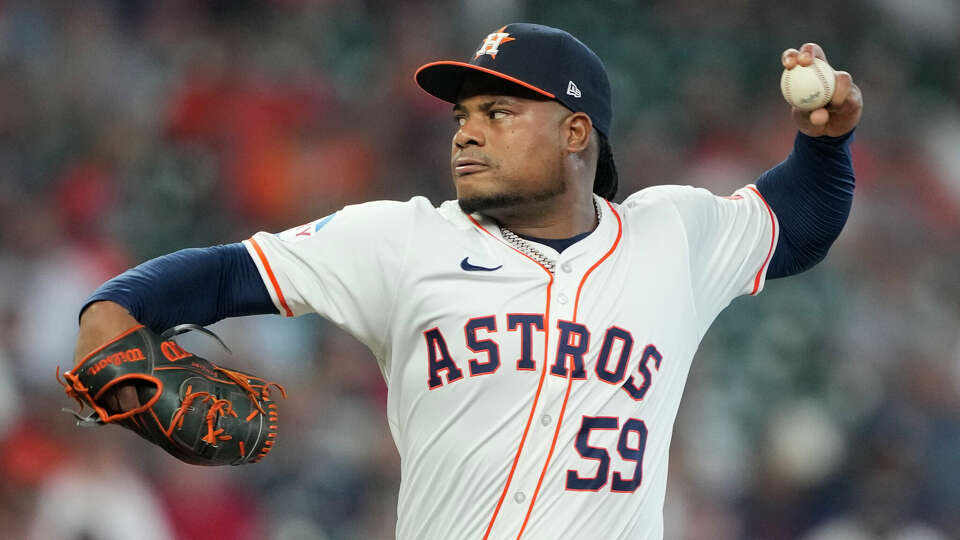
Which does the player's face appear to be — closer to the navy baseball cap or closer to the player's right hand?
the navy baseball cap

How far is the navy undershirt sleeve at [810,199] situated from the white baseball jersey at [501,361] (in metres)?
0.54

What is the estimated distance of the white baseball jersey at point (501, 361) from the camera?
111 inches

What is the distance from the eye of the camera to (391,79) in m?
7.60

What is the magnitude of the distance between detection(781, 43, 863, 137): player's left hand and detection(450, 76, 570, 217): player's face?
617 mm

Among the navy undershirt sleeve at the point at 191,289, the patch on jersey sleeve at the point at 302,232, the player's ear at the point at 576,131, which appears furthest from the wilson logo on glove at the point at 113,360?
the player's ear at the point at 576,131

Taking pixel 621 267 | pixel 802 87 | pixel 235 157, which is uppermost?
pixel 802 87

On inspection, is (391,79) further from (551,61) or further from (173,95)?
(551,61)

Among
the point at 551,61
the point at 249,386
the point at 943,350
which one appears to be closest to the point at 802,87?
the point at 551,61

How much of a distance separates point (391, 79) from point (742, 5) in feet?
8.48

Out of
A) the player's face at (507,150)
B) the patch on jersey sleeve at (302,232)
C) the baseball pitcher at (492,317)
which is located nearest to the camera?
the baseball pitcher at (492,317)

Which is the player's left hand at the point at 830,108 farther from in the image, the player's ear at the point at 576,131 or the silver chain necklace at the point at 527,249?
the silver chain necklace at the point at 527,249

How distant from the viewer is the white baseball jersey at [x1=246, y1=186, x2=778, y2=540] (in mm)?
2814

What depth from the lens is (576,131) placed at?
318cm

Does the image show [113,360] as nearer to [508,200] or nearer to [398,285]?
[398,285]
